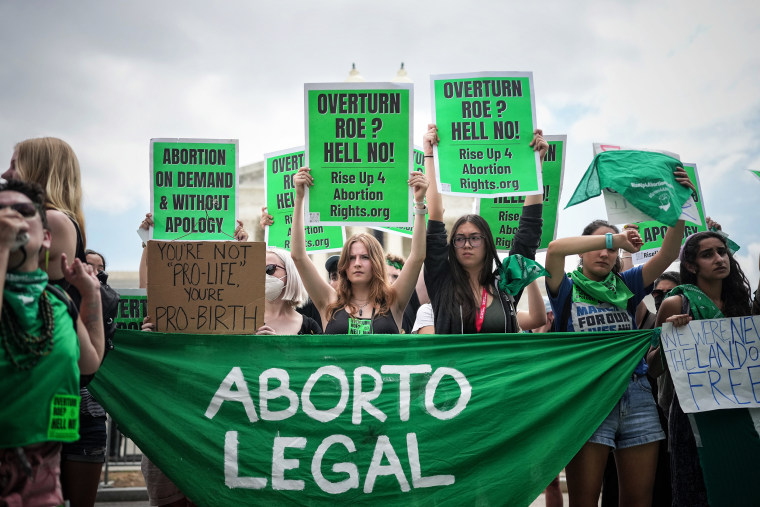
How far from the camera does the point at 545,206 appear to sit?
5.41m

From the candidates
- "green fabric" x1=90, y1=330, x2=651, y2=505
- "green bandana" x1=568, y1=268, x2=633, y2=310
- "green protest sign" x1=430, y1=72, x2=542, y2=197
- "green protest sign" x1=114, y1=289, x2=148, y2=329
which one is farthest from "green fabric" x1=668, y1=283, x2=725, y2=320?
"green protest sign" x1=114, y1=289, x2=148, y2=329

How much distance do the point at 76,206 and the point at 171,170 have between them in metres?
1.99

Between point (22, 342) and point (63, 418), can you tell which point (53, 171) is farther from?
point (63, 418)

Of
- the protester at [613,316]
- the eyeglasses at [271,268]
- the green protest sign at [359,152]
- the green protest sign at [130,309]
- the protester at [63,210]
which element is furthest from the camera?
the eyeglasses at [271,268]

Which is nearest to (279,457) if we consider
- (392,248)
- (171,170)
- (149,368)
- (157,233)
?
(149,368)

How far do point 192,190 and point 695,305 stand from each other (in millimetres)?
3340

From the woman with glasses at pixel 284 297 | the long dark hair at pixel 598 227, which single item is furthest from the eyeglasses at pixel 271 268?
the long dark hair at pixel 598 227

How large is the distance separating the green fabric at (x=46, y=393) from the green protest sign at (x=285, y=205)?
329 centimetres

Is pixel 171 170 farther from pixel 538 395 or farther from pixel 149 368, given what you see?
pixel 538 395

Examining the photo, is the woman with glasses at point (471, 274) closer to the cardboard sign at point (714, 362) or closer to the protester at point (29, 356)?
the cardboard sign at point (714, 362)

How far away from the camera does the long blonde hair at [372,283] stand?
4.50 m

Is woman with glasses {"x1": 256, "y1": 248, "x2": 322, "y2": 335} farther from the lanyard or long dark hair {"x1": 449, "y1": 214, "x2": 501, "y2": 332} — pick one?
the lanyard

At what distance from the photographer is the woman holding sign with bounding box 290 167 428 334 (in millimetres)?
4363

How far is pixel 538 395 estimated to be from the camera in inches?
154
